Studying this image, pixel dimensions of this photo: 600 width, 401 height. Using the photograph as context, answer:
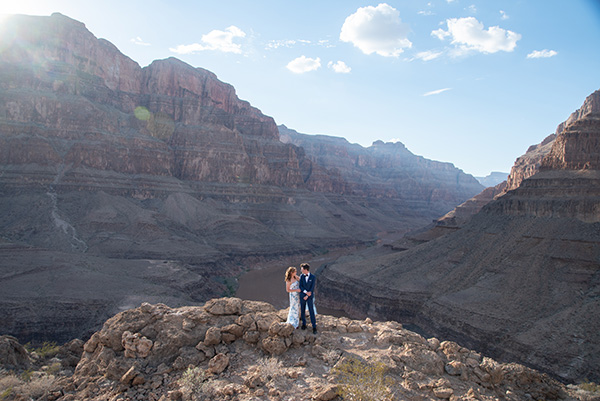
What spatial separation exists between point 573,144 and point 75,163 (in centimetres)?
8567

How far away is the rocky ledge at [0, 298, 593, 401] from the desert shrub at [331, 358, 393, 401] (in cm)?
4

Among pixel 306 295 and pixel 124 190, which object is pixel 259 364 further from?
pixel 124 190

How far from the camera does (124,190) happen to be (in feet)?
281

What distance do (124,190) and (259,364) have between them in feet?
274

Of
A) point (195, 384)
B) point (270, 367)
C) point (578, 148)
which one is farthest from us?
point (578, 148)

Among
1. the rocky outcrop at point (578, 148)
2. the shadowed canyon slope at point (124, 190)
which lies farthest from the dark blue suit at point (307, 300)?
the rocky outcrop at point (578, 148)

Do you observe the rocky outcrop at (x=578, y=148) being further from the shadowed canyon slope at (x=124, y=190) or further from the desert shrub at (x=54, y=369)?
the desert shrub at (x=54, y=369)

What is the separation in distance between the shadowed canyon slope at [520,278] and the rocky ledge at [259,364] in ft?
56.7

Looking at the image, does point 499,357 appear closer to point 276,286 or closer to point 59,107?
point 276,286

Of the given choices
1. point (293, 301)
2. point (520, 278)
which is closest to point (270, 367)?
point (293, 301)

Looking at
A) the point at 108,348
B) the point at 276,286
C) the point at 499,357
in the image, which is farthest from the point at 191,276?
the point at 108,348

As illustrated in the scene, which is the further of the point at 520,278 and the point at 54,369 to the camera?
the point at 520,278

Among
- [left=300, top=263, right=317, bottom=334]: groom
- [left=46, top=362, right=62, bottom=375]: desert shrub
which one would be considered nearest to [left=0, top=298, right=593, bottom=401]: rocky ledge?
[left=300, top=263, right=317, bottom=334]: groom

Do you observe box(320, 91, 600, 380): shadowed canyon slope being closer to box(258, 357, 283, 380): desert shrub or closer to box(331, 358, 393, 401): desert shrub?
box(331, 358, 393, 401): desert shrub
